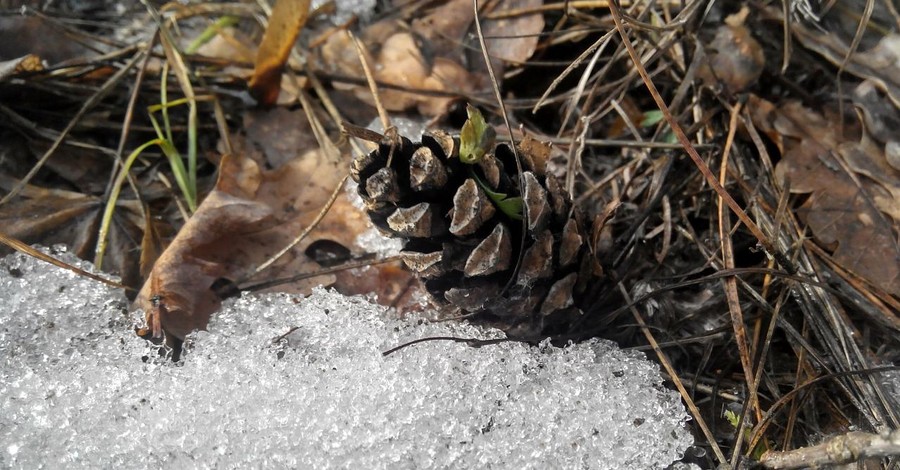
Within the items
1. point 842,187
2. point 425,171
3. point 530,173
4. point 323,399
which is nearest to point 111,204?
point 323,399

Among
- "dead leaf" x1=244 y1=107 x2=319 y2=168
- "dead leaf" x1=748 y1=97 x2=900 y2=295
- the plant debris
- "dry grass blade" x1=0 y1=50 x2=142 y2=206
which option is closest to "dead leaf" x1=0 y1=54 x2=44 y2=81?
the plant debris

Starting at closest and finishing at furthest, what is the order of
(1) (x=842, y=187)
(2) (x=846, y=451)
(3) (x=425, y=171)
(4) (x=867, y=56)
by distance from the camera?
(2) (x=846, y=451), (3) (x=425, y=171), (1) (x=842, y=187), (4) (x=867, y=56)

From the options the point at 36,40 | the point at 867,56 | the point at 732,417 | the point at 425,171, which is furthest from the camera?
the point at 36,40

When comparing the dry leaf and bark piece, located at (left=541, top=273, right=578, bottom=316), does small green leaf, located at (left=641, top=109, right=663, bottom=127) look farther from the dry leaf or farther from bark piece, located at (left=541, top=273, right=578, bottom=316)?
the dry leaf

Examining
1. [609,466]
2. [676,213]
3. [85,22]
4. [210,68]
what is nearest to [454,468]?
[609,466]

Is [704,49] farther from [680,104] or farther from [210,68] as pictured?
[210,68]

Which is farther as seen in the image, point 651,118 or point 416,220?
point 651,118

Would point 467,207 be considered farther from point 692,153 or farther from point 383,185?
point 692,153
